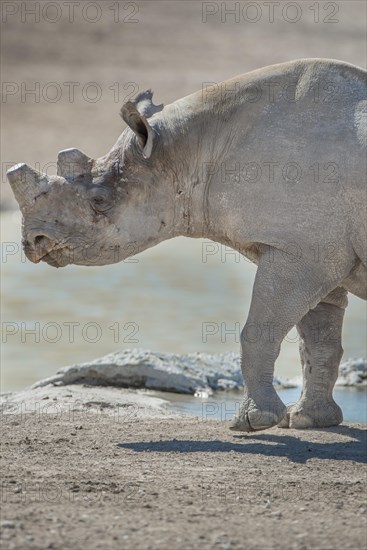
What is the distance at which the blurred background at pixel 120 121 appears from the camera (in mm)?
16641

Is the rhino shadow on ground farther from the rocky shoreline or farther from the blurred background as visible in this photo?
the blurred background

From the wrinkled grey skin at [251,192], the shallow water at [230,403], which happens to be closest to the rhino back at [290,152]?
the wrinkled grey skin at [251,192]

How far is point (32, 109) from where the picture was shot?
36.7 m

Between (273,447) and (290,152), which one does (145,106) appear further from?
(273,447)

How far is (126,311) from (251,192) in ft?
26.4

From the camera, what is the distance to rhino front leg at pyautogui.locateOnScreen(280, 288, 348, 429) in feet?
37.3

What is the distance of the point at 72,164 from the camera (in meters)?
10.6

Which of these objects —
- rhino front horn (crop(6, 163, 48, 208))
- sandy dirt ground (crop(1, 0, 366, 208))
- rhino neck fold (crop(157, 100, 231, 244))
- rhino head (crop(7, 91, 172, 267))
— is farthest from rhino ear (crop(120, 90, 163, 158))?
sandy dirt ground (crop(1, 0, 366, 208))

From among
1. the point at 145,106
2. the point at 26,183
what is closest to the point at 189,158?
the point at 145,106

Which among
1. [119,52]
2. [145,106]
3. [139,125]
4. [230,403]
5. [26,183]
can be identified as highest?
[119,52]

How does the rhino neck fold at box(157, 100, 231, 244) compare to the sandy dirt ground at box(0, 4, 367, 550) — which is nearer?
the sandy dirt ground at box(0, 4, 367, 550)

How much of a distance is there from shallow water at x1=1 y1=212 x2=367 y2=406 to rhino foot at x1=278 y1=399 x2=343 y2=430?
342cm

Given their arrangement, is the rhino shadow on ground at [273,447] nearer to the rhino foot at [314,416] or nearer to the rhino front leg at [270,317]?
the rhino front leg at [270,317]

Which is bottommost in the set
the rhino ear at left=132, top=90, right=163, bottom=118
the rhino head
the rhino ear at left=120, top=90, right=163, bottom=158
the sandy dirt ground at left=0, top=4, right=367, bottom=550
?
the sandy dirt ground at left=0, top=4, right=367, bottom=550
